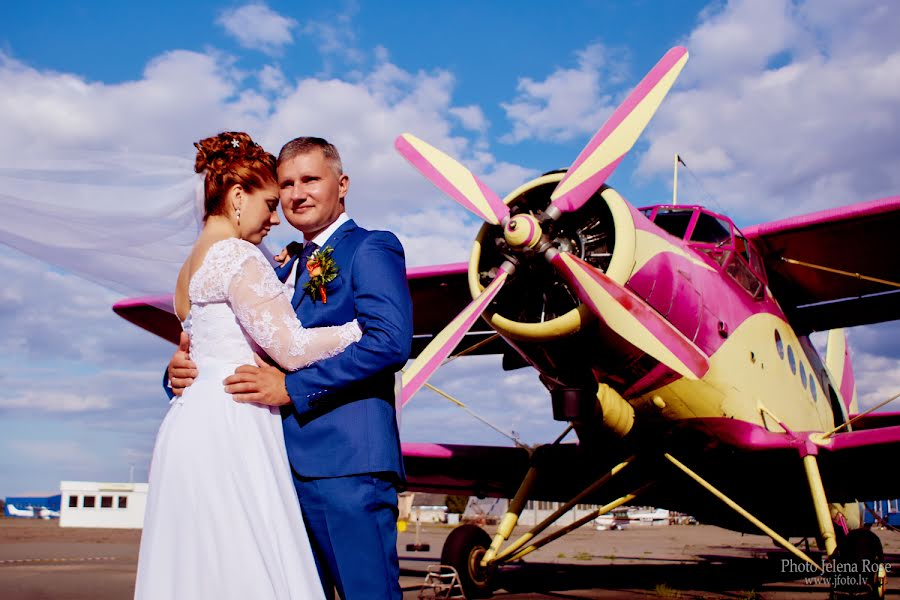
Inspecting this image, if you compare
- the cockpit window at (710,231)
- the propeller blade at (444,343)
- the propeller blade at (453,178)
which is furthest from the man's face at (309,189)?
the cockpit window at (710,231)

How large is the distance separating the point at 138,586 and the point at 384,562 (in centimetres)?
72

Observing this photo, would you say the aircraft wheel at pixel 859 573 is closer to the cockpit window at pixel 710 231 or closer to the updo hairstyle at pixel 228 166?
the cockpit window at pixel 710 231

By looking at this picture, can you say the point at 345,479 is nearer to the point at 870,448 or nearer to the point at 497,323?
the point at 497,323

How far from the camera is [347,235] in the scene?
2.64 metres

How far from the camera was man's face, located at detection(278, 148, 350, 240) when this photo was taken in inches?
101

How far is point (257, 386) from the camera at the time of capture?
7.58 feet

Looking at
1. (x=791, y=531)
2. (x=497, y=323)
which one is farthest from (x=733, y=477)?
(x=497, y=323)

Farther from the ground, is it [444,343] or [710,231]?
[710,231]

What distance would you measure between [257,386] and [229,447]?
0.65 feet

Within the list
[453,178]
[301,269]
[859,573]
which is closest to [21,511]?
[453,178]

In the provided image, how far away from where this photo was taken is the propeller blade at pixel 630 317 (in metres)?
5.84

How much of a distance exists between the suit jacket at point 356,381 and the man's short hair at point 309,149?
333 mm

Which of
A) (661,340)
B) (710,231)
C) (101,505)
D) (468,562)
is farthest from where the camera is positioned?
A: (101,505)

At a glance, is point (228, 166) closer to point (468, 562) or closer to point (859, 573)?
point (468, 562)
